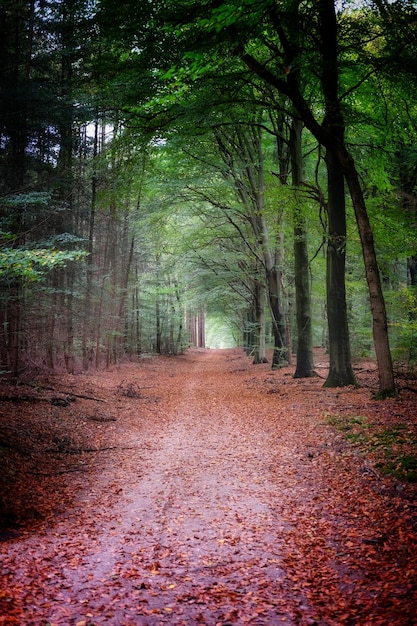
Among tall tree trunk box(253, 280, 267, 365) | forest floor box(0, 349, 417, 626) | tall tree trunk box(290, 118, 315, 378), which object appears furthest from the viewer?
tall tree trunk box(253, 280, 267, 365)

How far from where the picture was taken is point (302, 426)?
8922 millimetres

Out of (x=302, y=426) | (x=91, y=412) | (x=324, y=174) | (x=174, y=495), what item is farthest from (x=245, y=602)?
(x=324, y=174)

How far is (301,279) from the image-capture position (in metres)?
15.7

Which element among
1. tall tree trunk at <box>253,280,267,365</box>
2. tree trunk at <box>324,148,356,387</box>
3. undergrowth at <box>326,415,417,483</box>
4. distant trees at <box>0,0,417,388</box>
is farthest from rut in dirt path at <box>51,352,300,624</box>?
tall tree trunk at <box>253,280,267,365</box>

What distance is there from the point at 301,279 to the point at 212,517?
465 inches

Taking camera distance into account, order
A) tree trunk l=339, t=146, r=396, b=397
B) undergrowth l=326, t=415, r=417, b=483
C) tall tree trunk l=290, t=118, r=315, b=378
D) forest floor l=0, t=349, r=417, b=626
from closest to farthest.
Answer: forest floor l=0, t=349, r=417, b=626 → undergrowth l=326, t=415, r=417, b=483 → tree trunk l=339, t=146, r=396, b=397 → tall tree trunk l=290, t=118, r=315, b=378

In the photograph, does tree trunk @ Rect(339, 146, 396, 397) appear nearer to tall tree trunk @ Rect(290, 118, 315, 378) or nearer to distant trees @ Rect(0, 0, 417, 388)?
distant trees @ Rect(0, 0, 417, 388)

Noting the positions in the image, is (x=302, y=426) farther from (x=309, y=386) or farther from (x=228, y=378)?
(x=228, y=378)

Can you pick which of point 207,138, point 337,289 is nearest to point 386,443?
point 337,289

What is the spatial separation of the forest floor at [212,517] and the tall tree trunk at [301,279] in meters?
4.96

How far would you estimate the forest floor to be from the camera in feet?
10.9

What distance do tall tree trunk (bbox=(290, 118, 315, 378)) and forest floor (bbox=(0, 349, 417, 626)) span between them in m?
4.96

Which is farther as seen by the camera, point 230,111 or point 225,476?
point 230,111

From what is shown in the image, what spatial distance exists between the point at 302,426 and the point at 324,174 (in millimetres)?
13937
